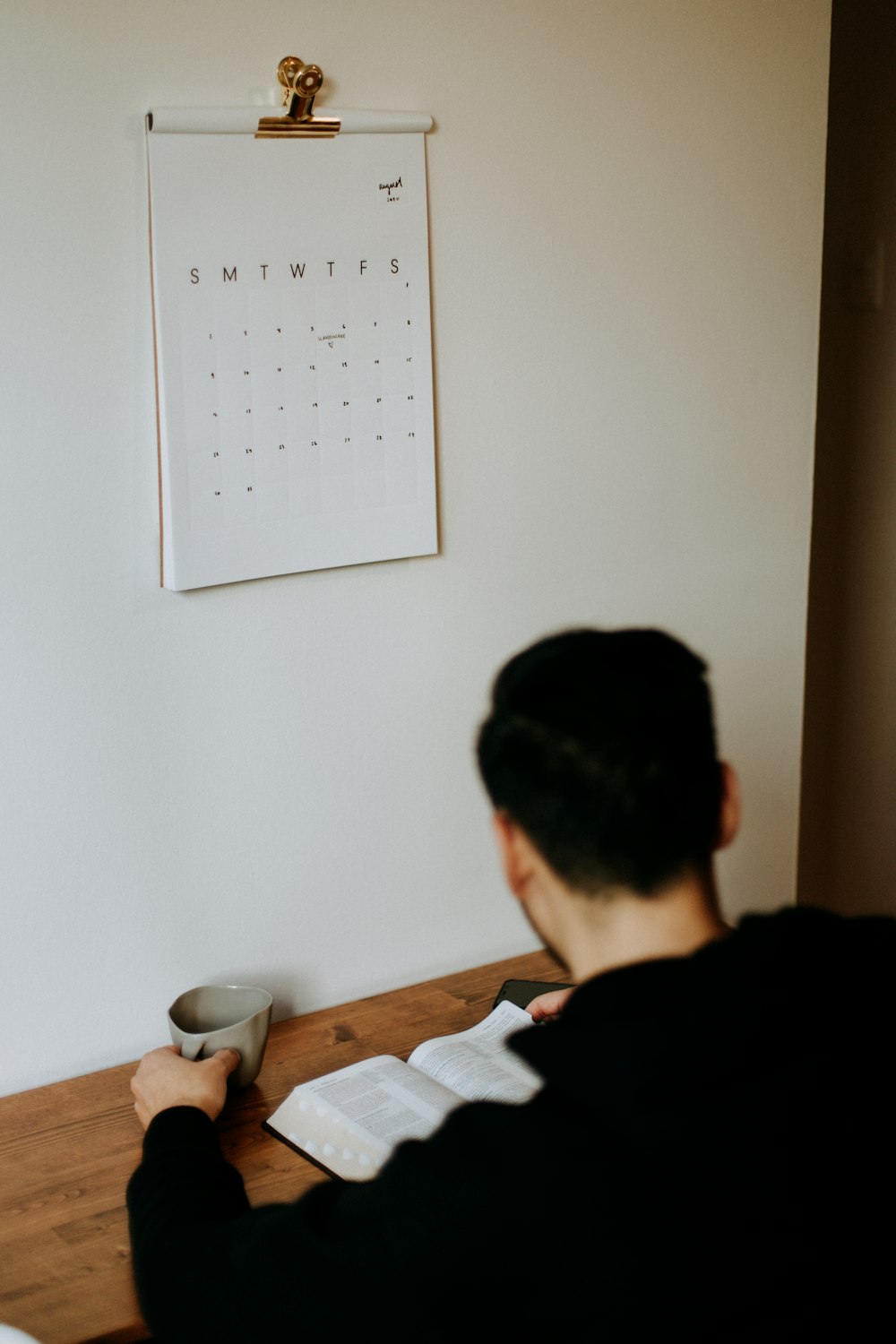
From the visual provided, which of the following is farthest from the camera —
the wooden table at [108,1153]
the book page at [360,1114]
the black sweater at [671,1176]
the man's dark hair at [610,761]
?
the book page at [360,1114]

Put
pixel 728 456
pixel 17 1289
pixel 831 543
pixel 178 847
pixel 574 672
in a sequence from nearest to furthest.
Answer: pixel 574 672
pixel 17 1289
pixel 178 847
pixel 728 456
pixel 831 543

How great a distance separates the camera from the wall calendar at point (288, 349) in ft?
4.48

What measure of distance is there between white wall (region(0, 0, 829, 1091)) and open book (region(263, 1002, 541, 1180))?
21 centimetres

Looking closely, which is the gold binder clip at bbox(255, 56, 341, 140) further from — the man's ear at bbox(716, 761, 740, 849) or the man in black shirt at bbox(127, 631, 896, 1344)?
the man's ear at bbox(716, 761, 740, 849)

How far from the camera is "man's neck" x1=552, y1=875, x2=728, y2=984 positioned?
0.87 metres

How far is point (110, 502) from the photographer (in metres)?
1.39

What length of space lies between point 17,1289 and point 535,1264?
24.3 inches

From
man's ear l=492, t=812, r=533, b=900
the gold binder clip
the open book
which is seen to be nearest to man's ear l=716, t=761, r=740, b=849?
man's ear l=492, t=812, r=533, b=900

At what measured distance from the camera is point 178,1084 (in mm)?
1330

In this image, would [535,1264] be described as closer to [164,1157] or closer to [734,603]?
[164,1157]

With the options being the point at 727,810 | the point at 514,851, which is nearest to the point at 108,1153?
the point at 514,851

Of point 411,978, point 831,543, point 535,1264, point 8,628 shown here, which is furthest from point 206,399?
point 831,543

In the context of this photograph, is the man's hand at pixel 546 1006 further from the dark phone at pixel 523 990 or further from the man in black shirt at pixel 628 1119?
the man in black shirt at pixel 628 1119

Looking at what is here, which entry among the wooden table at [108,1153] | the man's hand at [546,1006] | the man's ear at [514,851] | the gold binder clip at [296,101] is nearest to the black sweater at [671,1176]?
the man's ear at [514,851]
